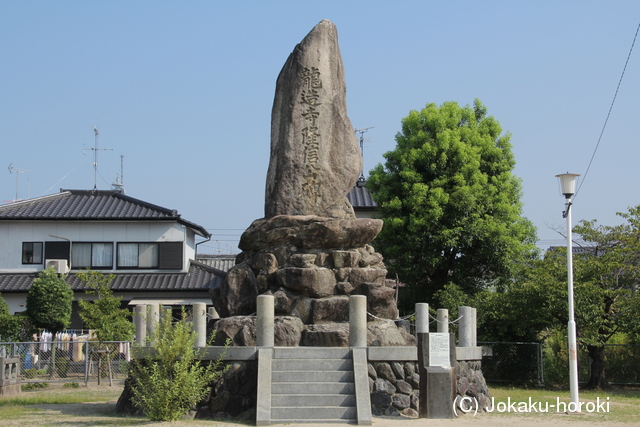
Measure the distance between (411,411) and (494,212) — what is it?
1514cm

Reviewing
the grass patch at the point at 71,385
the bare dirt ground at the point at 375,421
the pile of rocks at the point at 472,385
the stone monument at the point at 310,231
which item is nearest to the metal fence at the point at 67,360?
the grass patch at the point at 71,385

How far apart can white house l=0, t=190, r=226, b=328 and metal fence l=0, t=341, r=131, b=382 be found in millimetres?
7808

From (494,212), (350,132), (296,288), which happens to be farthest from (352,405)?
(494,212)

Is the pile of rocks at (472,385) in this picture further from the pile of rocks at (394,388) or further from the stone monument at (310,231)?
the stone monument at (310,231)

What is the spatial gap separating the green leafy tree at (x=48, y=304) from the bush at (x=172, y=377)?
46.4 feet

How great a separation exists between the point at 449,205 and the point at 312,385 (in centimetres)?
1494

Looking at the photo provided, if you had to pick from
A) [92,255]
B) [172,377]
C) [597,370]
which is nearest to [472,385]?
[172,377]

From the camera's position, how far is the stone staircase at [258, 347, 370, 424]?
489 inches

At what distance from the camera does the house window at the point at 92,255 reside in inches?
1309

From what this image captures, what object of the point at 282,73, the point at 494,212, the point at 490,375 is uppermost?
the point at 282,73

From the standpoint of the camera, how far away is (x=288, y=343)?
1468 cm

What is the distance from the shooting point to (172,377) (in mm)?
12797

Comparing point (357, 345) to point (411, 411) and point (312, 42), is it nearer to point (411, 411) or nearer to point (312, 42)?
point (411, 411)

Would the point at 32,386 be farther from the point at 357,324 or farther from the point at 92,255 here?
the point at 92,255
